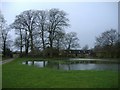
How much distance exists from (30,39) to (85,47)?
26.4m

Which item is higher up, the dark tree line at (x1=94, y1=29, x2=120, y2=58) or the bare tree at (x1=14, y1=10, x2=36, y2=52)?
the bare tree at (x1=14, y1=10, x2=36, y2=52)

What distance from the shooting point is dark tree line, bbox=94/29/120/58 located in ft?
145

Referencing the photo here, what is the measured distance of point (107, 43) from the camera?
48781mm

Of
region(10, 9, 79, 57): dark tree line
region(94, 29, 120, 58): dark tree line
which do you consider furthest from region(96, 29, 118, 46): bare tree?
region(10, 9, 79, 57): dark tree line

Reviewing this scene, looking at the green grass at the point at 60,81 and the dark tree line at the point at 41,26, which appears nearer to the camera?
the green grass at the point at 60,81

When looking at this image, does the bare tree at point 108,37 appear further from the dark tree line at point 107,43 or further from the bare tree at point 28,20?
the bare tree at point 28,20

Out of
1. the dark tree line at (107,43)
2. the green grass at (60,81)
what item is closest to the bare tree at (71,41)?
the dark tree line at (107,43)

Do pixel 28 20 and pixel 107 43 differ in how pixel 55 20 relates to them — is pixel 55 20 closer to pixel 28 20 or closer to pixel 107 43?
pixel 28 20

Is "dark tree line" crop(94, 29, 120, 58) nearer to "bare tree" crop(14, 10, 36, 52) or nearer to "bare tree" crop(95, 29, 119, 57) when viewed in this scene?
"bare tree" crop(95, 29, 119, 57)

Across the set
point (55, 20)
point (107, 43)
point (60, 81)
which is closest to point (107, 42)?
point (107, 43)

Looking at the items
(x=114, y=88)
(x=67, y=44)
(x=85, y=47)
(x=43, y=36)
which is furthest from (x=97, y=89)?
(x=85, y=47)

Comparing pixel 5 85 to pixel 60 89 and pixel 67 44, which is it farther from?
pixel 67 44

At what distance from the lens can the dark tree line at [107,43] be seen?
4412cm

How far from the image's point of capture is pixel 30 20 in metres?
44.4
